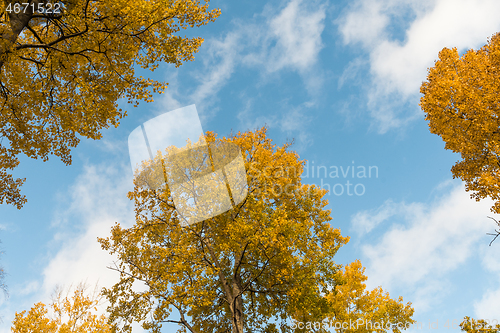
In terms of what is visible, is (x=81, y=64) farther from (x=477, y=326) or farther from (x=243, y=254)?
(x=477, y=326)

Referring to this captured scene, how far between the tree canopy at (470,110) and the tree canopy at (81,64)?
9141 mm

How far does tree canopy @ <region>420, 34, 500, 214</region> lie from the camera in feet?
31.3

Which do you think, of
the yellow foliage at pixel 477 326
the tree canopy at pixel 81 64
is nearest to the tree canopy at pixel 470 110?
the yellow foliage at pixel 477 326

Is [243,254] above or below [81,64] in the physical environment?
below

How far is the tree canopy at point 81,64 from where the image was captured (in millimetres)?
6477

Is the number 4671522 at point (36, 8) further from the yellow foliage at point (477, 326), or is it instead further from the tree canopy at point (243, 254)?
the yellow foliage at point (477, 326)

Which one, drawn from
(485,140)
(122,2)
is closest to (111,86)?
(122,2)

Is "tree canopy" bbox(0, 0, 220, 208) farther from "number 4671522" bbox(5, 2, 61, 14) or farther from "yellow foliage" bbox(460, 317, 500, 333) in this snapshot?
"yellow foliage" bbox(460, 317, 500, 333)

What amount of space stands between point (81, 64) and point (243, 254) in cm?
784

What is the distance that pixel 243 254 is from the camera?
10062mm

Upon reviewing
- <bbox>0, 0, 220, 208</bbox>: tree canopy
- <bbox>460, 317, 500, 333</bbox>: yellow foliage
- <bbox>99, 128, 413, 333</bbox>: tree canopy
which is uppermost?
<bbox>0, 0, 220, 208</bbox>: tree canopy

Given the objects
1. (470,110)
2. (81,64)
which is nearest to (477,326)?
(470,110)

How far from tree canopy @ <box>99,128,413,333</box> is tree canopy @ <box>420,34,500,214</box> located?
18.5 feet

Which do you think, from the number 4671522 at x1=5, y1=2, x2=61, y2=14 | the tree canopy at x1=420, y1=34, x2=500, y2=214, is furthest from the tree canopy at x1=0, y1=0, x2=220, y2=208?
the tree canopy at x1=420, y1=34, x2=500, y2=214
